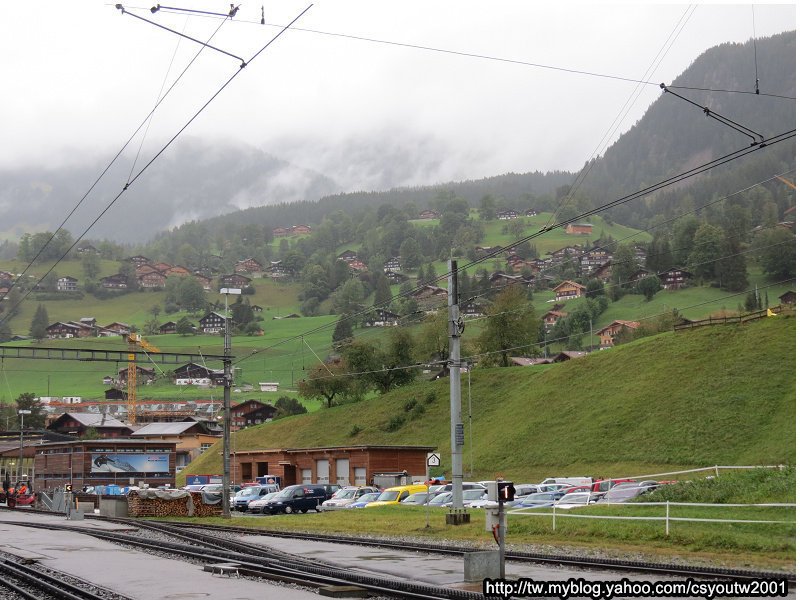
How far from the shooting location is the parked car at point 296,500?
182 feet

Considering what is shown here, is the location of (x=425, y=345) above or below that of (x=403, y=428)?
above

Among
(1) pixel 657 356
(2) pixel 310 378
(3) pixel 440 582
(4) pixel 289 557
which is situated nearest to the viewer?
(3) pixel 440 582

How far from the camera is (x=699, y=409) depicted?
69.1m

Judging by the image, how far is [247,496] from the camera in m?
60.6

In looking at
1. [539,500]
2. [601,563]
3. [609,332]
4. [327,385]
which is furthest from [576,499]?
[609,332]

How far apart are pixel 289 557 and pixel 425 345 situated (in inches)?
3446

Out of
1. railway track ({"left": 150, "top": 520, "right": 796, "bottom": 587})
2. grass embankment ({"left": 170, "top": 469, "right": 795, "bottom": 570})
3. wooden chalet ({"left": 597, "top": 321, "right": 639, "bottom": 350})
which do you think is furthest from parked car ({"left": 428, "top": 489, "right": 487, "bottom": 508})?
wooden chalet ({"left": 597, "top": 321, "right": 639, "bottom": 350})

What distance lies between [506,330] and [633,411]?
1454 inches

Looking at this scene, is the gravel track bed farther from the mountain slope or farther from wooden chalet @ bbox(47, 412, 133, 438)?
wooden chalet @ bbox(47, 412, 133, 438)

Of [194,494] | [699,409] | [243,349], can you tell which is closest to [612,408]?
[699,409]

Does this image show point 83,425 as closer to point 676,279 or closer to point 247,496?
point 247,496

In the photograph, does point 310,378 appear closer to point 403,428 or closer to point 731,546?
point 403,428

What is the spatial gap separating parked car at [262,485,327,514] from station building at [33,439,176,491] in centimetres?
1696

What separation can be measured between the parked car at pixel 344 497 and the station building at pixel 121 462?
62.4ft
